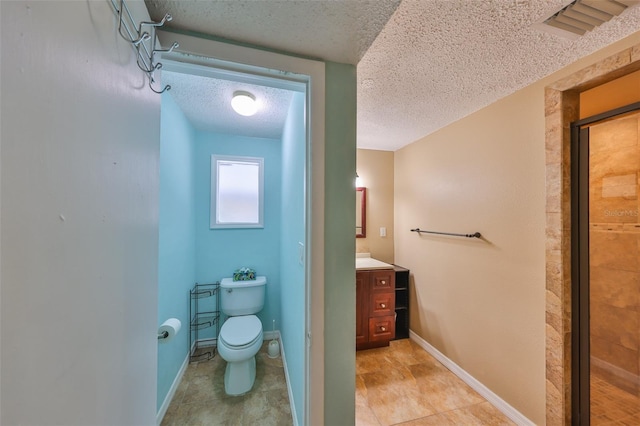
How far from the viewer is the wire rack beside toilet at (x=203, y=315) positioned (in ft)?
7.92

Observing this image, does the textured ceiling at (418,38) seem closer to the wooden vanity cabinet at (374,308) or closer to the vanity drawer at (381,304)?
the wooden vanity cabinet at (374,308)

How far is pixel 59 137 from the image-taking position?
1.29 ft


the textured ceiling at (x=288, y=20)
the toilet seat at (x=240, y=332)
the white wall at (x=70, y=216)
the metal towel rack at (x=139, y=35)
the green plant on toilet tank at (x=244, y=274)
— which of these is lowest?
the toilet seat at (x=240, y=332)

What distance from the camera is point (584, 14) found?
3.35 feet

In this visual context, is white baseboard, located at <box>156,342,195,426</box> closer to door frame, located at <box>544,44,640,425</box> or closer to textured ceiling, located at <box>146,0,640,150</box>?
textured ceiling, located at <box>146,0,640,150</box>

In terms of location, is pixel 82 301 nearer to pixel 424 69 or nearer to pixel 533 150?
pixel 424 69

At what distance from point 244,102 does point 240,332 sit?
6.26 feet

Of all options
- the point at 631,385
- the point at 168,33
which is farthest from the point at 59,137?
the point at 631,385

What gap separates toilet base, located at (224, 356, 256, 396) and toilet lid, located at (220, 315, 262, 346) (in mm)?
185

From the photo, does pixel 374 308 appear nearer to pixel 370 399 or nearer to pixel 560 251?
pixel 370 399

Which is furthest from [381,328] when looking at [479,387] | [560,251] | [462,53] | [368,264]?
[462,53]

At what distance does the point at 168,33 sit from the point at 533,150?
7.04 feet

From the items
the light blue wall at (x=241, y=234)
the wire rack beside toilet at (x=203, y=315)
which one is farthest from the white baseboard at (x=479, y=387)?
the wire rack beside toilet at (x=203, y=315)

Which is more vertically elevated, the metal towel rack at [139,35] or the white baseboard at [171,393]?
the metal towel rack at [139,35]
